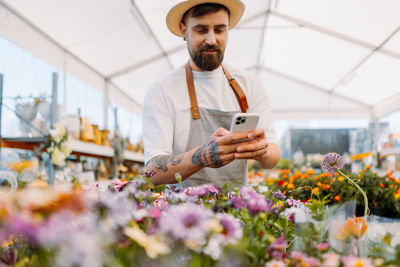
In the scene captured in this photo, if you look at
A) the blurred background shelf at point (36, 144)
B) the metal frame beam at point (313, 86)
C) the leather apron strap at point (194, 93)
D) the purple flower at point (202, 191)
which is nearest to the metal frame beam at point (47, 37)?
the blurred background shelf at point (36, 144)

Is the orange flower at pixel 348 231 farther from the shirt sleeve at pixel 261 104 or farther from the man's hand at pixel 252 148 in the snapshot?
the shirt sleeve at pixel 261 104

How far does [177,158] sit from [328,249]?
0.79m

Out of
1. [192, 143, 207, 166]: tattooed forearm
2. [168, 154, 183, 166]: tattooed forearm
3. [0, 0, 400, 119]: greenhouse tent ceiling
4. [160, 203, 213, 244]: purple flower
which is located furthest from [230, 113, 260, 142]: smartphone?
[0, 0, 400, 119]: greenhouse tent ceiling

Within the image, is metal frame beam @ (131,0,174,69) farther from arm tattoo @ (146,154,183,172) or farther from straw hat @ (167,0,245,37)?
arm tattoo @ (146,154,183,172)

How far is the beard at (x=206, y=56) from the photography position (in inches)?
54.5

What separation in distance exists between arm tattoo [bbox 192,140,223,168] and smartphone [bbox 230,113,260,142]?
0.13 m

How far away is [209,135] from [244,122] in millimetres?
587

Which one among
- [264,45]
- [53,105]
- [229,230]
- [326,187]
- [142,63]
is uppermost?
[264,45]

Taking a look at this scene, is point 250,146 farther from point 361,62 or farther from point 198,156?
point 361,62

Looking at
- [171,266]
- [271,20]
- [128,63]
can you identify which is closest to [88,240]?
[171,266]

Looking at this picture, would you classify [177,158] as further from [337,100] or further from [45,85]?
[337,100]

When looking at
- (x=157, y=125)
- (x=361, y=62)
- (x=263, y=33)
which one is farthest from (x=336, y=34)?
(x=157, y=125)

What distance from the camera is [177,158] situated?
121 cm

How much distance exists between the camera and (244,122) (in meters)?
0.91
